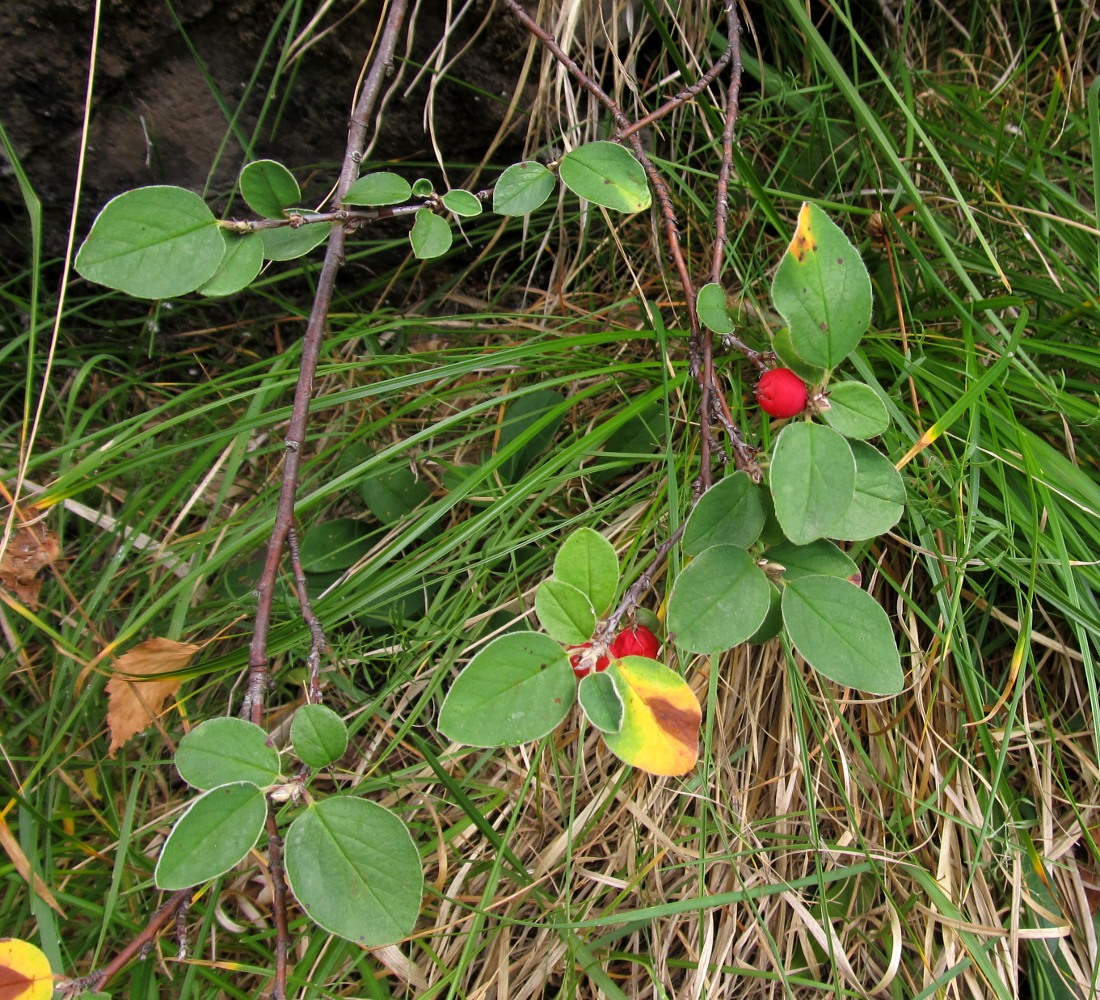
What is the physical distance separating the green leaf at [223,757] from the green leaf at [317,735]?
3 cm

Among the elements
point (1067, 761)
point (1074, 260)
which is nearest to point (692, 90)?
point (1074, 260)

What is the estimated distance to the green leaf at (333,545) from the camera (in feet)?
3.74

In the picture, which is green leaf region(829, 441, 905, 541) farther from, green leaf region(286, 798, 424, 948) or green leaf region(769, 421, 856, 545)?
green leaf region(286, 798, 424, 948)

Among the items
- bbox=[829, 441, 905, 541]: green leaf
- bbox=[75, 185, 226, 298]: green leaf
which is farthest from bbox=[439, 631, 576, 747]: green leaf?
bbox=[75, 185, 226, 298]: green leaf

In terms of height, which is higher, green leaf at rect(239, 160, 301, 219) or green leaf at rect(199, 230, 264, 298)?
green leaf at rect(239, 160, 301, 219)

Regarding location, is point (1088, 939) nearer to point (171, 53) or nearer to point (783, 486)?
point (783, 486)

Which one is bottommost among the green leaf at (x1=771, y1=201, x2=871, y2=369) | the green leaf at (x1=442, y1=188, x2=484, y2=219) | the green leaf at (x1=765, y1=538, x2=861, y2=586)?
the green leaf at (x1=765, y1=538, x2=861, y2=586)

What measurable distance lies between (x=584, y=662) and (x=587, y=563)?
74 millimetres

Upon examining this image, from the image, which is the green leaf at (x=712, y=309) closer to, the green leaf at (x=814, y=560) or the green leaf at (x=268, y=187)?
the green leaf at (x=814, y=560)

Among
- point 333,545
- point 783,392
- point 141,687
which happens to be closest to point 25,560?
point 141,687

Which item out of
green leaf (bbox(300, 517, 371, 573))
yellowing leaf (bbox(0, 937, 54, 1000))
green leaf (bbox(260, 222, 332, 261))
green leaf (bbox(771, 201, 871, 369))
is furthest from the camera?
green leaf (bbox(300, 517, 371, 573))

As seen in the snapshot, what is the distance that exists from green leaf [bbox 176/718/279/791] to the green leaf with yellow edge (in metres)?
0.25

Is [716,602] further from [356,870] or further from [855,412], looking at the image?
[356,870]

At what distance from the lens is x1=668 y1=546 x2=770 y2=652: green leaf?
2.10 feet
